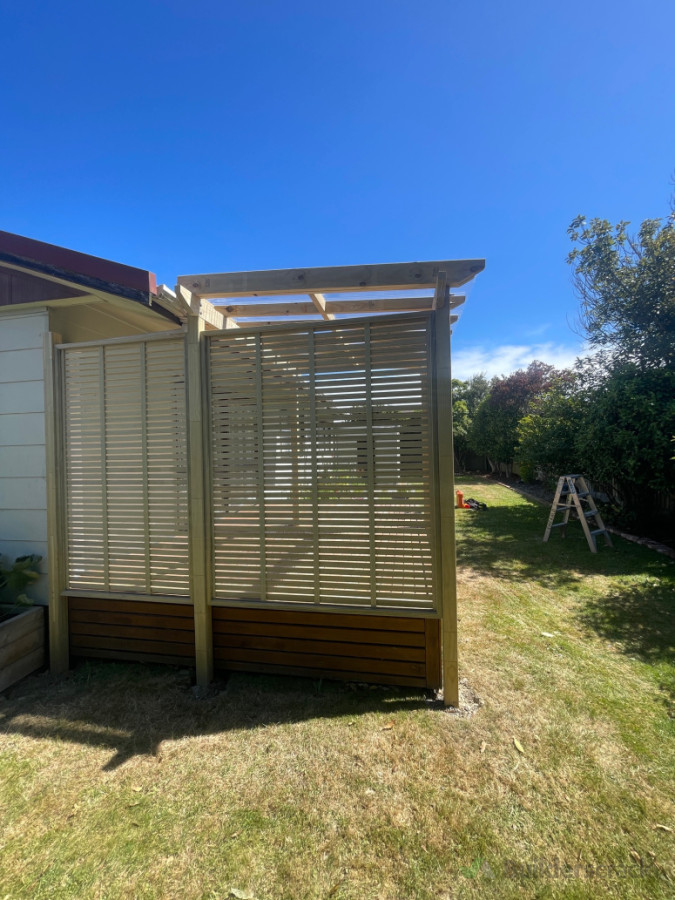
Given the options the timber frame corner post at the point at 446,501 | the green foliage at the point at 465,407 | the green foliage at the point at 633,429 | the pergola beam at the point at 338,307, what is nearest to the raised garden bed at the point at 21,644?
the pergola beam at the point at 338,307

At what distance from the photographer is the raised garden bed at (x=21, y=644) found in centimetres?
265

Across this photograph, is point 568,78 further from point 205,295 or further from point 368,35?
point 205,295

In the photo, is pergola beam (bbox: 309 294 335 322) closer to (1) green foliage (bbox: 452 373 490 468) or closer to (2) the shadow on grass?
(2) the shadow on grass

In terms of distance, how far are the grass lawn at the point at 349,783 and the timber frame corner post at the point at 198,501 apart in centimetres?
30

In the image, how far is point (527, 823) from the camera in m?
1.61

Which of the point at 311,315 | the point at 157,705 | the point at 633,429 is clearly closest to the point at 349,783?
the point at 157,705

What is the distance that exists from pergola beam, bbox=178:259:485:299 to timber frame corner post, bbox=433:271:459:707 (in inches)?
4.8

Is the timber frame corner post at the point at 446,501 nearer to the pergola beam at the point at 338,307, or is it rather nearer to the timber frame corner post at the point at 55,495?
the pergola beam at the point at 338,307

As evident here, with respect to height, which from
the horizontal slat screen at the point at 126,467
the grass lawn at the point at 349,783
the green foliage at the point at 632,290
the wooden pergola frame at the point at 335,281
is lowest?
the grass lawn at the point at 349,783

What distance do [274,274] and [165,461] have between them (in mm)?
1598

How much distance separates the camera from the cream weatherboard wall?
2994mm

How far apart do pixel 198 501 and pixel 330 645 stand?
1.41m

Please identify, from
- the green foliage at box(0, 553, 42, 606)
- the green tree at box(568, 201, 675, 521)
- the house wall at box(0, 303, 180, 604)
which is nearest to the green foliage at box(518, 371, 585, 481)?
the green tree at box(568, 201, 675, 521)

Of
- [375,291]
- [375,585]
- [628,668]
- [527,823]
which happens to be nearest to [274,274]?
[375,291]
